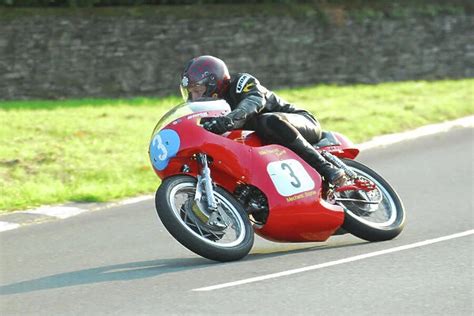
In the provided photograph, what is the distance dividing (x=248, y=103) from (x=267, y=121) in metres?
0.25

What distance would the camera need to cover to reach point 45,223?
452 inches

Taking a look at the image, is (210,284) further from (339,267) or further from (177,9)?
(177,9)

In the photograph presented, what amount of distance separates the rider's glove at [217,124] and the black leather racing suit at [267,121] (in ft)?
0.46

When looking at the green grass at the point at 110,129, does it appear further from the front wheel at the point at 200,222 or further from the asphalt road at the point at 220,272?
the front wheel at the point at 200,222

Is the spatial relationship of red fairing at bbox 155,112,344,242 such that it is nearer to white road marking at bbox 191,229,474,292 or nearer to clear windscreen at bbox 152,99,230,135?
clear windscreen at bbox 152,99,230,135

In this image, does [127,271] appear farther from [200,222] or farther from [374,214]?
[374,214]

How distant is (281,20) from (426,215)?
1227 cm

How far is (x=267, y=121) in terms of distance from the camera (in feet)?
31.4

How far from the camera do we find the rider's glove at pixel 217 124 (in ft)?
29.9

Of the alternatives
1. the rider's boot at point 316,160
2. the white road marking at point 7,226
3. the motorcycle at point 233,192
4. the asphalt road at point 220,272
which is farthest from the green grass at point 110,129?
the rider's boot at point 316,160

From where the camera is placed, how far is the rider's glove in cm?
912

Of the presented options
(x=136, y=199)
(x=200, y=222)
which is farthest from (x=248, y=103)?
(x=136, y=199)

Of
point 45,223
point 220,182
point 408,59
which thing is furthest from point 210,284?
point 408,59

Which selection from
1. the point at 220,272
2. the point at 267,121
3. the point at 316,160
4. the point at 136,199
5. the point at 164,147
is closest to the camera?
the point at 220,272
